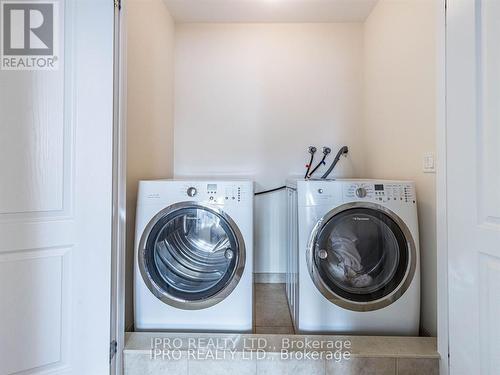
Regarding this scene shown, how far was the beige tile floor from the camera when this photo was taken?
154cm

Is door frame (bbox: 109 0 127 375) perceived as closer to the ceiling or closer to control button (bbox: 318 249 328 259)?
control button (bbox: 318 249 328 259)

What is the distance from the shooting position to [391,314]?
140 cm

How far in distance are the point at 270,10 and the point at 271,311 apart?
2.44 meters

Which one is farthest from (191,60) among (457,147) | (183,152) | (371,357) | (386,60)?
(371,357)

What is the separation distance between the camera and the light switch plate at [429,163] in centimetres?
142

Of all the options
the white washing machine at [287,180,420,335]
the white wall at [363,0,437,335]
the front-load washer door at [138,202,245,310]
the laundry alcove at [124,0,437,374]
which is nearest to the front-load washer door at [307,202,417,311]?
the white washing machine at [287,180,420,335]

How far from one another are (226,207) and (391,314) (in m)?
1.05

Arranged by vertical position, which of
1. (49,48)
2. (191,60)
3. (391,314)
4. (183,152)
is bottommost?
(391,314)

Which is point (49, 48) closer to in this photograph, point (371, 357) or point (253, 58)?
point (253, 58)

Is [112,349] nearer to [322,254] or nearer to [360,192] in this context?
[322,254]

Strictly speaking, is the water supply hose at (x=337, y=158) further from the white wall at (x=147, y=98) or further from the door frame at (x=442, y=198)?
the white wall at (x=147, y=98)

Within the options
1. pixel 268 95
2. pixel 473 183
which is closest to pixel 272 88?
pixel 268 95

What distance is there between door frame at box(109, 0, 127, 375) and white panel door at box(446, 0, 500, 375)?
147cm

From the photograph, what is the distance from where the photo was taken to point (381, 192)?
4.70ft
